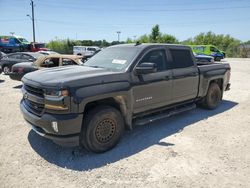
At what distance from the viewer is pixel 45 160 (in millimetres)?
3920

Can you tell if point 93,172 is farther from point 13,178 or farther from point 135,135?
point 135,135

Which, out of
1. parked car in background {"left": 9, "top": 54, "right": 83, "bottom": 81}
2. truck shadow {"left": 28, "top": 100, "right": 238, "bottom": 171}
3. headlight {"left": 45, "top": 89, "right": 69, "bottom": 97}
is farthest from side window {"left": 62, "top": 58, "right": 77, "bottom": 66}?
headlight {"left": 45, "top": 89, "right": 69, "bottom": 97}

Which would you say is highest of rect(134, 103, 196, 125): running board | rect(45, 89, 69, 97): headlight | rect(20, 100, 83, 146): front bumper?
rect(45, 89, 69, 97): headlight

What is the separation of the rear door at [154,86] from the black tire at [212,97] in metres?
1.90

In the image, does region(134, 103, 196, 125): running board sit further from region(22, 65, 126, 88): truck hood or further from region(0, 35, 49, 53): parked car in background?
region(0, 35, 49, 53): parked car in background

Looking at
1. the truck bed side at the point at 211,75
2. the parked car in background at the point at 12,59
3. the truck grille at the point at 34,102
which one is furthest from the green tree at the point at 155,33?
the truck grille at the point at 34,102

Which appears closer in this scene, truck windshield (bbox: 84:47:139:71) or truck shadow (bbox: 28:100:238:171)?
truck shadow (bbox: 28:100:238:171)

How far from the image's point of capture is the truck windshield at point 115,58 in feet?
15.2

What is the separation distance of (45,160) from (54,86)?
4.18 feet

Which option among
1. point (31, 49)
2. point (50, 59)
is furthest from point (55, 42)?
point (50, 59)

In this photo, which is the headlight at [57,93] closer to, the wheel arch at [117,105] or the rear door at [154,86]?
the wheel arch at [117,105]

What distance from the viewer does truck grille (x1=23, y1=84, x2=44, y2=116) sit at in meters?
3.85

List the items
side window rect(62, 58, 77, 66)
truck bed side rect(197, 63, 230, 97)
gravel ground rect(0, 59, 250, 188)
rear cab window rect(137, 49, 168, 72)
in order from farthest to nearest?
1. side window rect(62, 58, 77, 66)
2. truck bed side rect(197, 63, 230, 97)
3. rear cab window rect(137, 49, 168, 72)
4. gravel ground rect(0, 59, 250, 188)

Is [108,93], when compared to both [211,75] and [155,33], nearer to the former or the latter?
[211,75]
